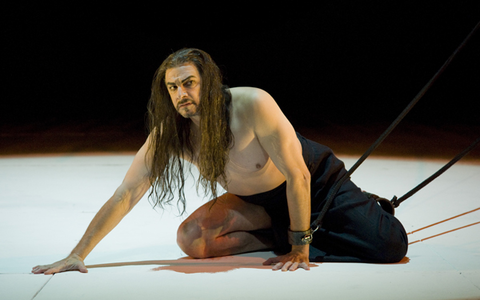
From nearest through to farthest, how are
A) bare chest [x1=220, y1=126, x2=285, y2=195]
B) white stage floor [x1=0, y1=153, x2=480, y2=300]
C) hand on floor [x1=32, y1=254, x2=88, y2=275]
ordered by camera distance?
1. white stage floor [x1=0, y1=153, x2=480, y2=300]
2. hand on floor [x1=32, y1=254, x2=88, y2=275]
3. bare chest [x1=220, y1=126, x2=285, y2=195]

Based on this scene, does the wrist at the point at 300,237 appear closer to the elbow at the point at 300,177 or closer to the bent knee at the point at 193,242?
the elbow at the point at 300,177

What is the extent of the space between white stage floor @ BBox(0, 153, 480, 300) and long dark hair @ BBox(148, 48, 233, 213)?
0.29 m

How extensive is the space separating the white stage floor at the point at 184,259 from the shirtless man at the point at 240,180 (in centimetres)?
8

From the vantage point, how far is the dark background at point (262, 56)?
7.61 metres

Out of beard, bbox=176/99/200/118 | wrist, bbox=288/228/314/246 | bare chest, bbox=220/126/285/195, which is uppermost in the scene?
beard, bbox=176/99/200/118

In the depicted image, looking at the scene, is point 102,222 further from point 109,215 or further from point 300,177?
point 300,177

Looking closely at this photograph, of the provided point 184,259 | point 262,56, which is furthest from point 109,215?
point 262,56

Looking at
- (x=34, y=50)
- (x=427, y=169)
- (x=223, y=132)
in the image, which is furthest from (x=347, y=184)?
(x=34, y=50)

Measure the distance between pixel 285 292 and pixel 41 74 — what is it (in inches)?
324

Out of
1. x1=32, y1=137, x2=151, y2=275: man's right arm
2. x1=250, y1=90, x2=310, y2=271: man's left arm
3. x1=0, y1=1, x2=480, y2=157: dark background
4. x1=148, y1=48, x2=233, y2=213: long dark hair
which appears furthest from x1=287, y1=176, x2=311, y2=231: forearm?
x1=0, y1=1, x2=480, y2=157: dark background

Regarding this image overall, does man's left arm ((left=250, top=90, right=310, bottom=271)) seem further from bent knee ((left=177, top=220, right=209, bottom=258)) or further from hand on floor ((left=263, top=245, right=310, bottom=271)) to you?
bent knee ((left=177, top=220, right=209, bottom=258))

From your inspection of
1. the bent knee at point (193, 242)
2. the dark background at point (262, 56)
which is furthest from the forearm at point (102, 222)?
the dark background at point (262, 56)

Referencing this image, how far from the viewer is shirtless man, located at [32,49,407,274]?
184cm

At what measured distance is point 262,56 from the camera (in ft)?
30.8
